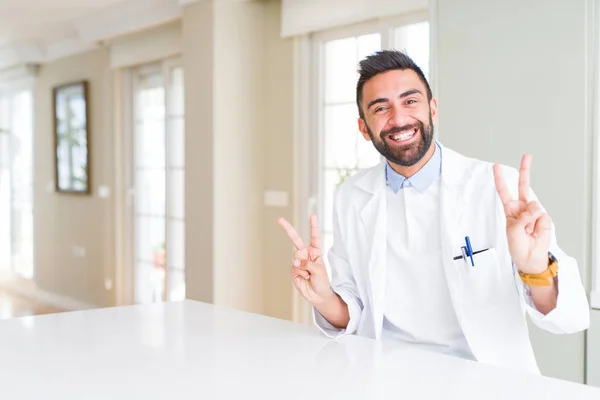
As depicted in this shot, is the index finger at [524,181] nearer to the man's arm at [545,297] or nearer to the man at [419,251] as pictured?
the man at [419,251]

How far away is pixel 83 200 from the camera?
660 centimetres

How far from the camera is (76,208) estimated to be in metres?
6.71

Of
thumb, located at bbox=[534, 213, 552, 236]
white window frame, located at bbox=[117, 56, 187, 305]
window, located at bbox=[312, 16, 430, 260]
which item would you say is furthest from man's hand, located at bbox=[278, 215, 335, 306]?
white window frame, located at bbox=[117, 56, 187, 305]

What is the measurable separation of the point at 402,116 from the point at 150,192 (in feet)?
14.2

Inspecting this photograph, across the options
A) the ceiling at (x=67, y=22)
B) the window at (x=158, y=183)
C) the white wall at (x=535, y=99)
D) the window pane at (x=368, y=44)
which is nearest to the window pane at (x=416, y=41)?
the window pane at (x=368, y=44)

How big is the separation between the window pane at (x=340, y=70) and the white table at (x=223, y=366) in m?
2.61

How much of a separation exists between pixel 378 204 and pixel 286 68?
273cm

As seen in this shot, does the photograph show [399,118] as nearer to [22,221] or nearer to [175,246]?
[175,246]

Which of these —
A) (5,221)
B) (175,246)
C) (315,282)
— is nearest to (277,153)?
(175,246)

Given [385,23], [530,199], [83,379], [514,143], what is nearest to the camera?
[83,379]

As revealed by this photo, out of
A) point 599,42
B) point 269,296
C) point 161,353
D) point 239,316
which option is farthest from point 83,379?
point 269,296

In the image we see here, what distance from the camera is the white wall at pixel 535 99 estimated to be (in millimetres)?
2383

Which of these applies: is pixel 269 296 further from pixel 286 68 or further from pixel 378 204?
pixel 378 204

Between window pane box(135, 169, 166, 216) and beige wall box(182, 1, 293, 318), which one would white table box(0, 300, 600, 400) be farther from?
window pane box(135, 169, 166, 216)
